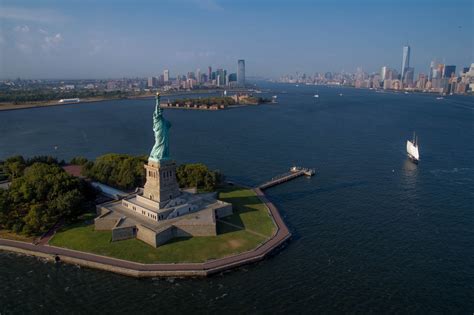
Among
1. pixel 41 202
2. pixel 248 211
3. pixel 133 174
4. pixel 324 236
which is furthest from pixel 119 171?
pixel 324 236

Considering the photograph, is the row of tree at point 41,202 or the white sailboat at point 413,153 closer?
the row of tree at point 41,202

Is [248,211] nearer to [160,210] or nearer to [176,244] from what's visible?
[160,210]

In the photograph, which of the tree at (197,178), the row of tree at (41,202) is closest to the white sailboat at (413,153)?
the tree at (197,178)

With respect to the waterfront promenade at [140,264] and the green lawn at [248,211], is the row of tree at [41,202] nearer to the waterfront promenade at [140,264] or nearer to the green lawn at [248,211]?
the waterfront promenade at [140,264]

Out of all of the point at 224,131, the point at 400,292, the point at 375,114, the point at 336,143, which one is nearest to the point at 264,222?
the point at 400,292

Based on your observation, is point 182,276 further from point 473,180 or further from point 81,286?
point 473,180

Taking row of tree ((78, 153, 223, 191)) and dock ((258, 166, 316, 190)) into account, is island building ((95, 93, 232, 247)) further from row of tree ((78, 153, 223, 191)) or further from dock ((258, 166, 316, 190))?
dock ((258, 166, 316, 190))

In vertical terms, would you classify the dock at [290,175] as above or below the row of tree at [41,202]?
below
